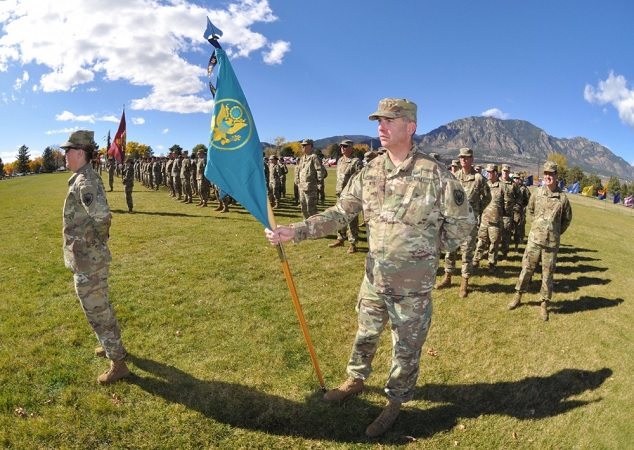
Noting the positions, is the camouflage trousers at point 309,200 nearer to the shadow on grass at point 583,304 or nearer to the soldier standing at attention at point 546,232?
the soldier standing at attention at point 546,232

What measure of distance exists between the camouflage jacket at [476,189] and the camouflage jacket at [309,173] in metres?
4.41

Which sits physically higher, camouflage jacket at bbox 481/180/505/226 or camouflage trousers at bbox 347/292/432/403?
camouflage jacket at bbox 481/180/505/226

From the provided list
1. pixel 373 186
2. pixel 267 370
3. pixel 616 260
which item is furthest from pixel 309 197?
pixel 616 260

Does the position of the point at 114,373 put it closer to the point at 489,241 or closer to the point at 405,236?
the point at 405,236

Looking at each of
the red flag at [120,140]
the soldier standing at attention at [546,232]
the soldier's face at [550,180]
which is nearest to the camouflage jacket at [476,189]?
the soldier standing at attention at [546,232]

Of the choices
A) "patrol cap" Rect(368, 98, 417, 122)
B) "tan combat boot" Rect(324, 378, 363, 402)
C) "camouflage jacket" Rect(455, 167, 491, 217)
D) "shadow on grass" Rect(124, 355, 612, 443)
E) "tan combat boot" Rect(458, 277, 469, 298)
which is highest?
"patrol cap" Rect(368, 98, 417, 122)

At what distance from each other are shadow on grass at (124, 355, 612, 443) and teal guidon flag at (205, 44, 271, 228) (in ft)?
6.99

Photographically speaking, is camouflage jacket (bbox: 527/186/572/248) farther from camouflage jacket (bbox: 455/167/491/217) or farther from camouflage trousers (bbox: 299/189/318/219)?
camouflage trousers (bbox: 299/189/318/219)

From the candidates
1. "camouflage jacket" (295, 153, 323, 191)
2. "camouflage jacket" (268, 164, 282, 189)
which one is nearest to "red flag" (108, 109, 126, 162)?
"camouflage jacket" (268, 164, 282, 189)

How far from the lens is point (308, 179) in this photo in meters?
12.2

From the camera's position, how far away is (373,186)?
4.00m

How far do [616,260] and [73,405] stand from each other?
51.9 feet

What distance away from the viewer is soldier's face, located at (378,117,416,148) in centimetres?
383

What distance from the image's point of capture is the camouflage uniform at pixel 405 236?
3.73 m
